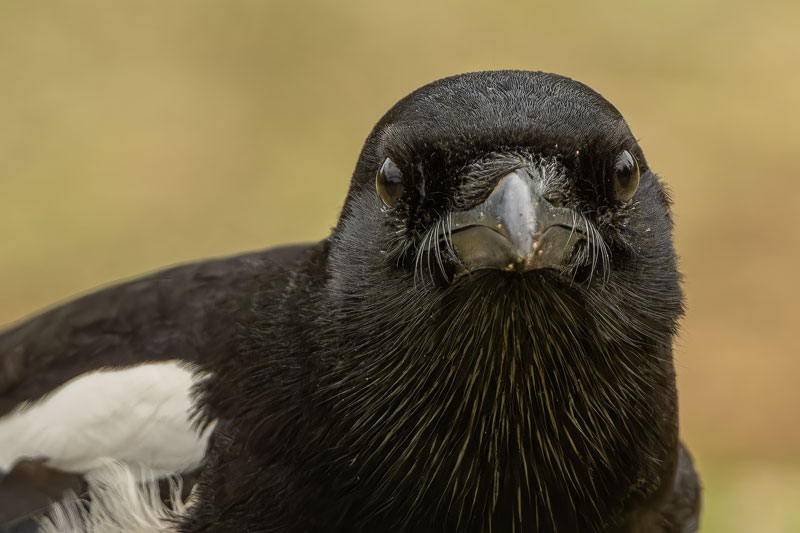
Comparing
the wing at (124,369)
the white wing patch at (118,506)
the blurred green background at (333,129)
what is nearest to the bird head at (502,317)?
the wing at (124,369)

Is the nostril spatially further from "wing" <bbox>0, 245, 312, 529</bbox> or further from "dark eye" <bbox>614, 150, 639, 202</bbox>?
"wing" <bbox>0, 245, 312, 529</bbox>

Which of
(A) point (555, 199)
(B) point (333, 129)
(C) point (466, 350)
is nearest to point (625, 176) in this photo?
(A) point (555, 199)

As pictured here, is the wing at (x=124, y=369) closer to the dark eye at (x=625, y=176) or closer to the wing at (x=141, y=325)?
the wing at (x=141, y=325)

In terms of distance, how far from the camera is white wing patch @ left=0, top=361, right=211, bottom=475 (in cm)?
358

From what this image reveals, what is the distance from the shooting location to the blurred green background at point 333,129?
346 inches

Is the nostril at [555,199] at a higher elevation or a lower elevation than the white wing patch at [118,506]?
higher

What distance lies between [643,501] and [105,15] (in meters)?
11.9

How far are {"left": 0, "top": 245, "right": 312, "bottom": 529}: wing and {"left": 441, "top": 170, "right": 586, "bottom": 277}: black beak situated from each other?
0.92 m

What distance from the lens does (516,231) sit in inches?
107

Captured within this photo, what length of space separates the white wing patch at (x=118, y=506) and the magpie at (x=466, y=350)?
0.02 meters

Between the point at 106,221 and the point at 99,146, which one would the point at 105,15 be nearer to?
the point at 99,146

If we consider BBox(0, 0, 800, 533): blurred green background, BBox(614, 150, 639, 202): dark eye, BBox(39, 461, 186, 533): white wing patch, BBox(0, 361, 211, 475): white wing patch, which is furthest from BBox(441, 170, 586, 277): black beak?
BBox(0, 0, 800, 533): blurred green background

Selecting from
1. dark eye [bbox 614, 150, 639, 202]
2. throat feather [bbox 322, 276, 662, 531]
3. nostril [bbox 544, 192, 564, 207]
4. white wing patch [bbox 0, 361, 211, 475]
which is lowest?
white wing patch [bbox 0, 361, 211, 475]

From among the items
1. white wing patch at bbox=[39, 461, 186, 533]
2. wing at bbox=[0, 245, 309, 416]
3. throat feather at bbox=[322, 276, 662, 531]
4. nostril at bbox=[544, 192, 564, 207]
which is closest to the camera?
nostril at bbox=[544, 192, 564, 207]
